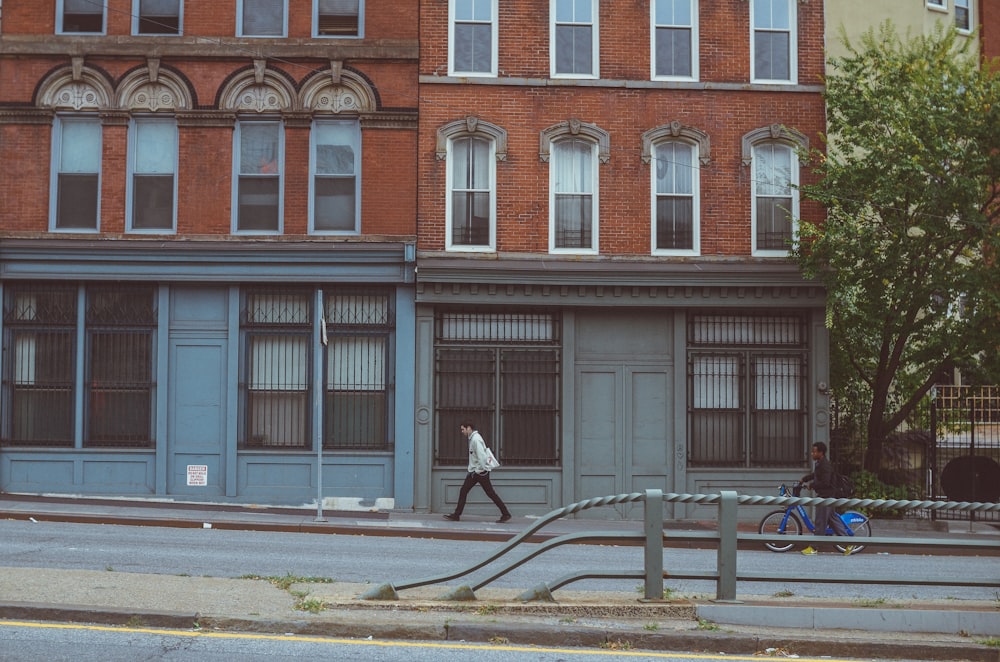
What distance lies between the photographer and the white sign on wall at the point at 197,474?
20844 millimetres

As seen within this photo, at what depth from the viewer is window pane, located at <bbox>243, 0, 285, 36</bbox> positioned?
21.5m

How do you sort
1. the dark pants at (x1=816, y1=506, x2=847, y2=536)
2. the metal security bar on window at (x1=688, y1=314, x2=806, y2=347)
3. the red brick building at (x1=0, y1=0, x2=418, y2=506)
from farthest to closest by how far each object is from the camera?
1. the metal security bar on window at (x1=688, y1=314, x2=806, y2=347)
2. the red brick building at (x1=0, y1=0, x2=418, y2=506)
3. the dark pants at (x1=816, y1=506, x2=847, y2=536)

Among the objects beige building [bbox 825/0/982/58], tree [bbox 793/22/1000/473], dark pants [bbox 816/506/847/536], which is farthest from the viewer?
beige building [bbox 825/0/982/58]

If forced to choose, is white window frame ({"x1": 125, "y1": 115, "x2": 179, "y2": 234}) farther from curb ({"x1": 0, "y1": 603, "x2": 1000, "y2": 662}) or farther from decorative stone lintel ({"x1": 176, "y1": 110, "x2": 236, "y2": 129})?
curb ({"x1": 0, "y1": 603, "x2": 1000, "y2": 662})

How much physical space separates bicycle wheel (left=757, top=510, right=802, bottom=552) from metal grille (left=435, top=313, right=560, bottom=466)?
428 cm

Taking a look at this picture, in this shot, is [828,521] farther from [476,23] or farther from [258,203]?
[258,203]

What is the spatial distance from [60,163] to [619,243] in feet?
34.6

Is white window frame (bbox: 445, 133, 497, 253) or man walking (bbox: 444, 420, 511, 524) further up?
white window frame (bbox: 445, 133, 497, 253)

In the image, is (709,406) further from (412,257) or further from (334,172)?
(334,172)

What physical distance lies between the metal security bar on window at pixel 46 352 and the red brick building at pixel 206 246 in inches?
1.3

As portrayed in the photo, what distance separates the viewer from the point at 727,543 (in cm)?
891

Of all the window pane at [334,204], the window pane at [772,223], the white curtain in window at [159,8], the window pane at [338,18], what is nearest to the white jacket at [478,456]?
the window pane at [334,204]

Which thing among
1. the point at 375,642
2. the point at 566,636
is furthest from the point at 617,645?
the point at 375,642

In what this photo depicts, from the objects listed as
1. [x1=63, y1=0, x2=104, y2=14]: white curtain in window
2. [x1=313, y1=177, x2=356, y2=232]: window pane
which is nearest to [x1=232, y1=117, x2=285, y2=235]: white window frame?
[x1=313, y1=177, x2=356, y2=232]: window pane
